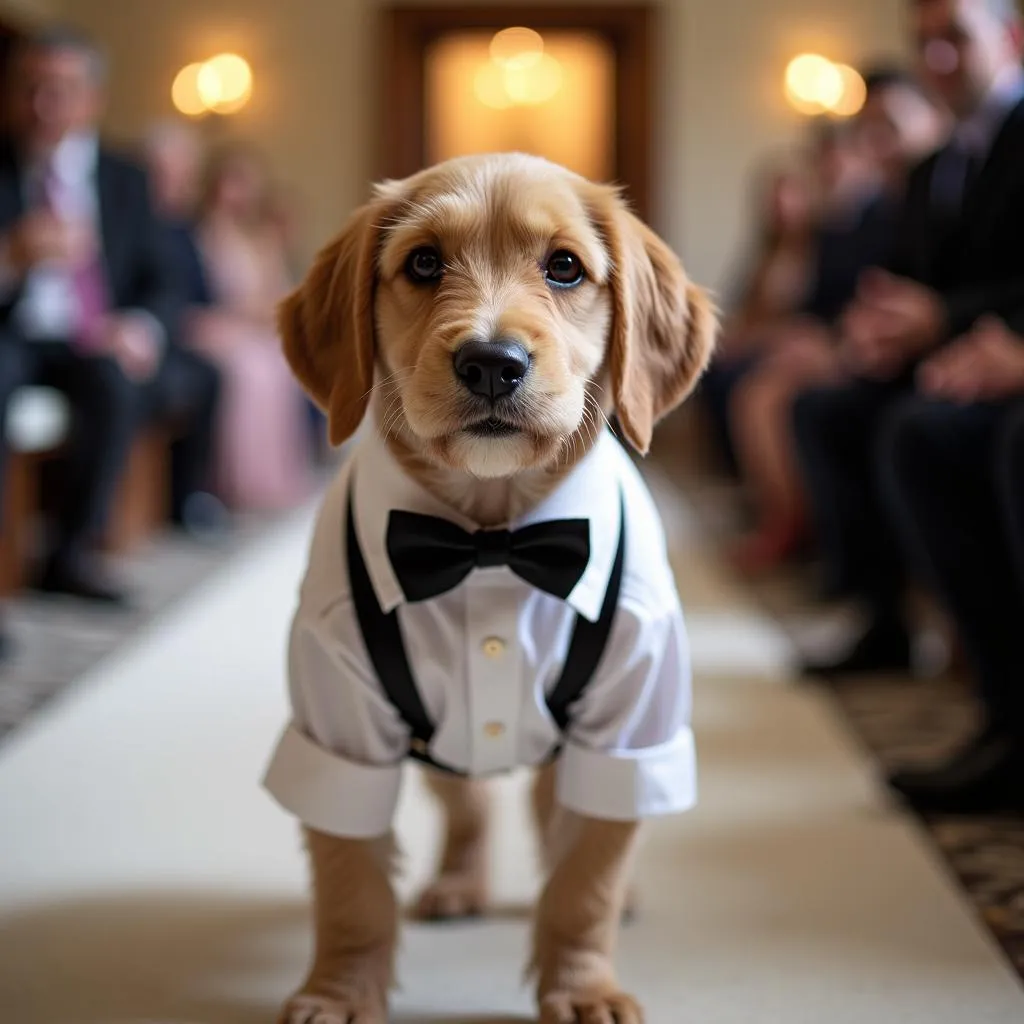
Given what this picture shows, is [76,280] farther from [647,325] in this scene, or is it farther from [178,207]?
[647,325]

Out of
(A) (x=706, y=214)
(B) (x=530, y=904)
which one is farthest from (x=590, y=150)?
(B) (x=530, y=904)

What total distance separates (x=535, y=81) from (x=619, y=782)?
11.5 metres

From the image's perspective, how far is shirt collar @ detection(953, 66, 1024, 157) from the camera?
251 centimetres

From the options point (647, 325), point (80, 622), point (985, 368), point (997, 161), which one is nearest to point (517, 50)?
point (80, 622)

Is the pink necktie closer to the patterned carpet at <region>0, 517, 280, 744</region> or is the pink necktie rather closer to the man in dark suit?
the man in dark suit

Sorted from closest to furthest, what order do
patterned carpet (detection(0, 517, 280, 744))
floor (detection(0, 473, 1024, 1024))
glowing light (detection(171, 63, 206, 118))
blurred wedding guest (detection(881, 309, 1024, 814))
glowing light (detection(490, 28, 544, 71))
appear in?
floor (detection(0, 473, 1024, 1024)) → blurred wedding guest (detection(881, 309, 1024, 814)) → patterned carpet (detection(0, 517, 280, 744)) → glowing light (detection(171, 63, 206, 118)) → glowing light (detection(490, 28, 544, 71))

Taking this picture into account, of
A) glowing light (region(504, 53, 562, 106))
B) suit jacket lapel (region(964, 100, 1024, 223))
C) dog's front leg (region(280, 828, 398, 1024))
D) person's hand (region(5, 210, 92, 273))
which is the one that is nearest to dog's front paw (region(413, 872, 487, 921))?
dog's front leg (region(280, 828, 398, 1024))

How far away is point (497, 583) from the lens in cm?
128

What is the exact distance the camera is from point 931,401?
225 centimetres

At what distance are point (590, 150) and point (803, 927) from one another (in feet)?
36.9

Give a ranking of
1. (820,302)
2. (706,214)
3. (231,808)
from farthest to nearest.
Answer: (706,214), (820,302), (231,808)

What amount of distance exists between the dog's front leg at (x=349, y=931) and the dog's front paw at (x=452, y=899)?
26cm

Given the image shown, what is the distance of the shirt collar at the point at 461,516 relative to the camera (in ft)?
4.13

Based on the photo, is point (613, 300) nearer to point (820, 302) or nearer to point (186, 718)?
point (186, 718)
